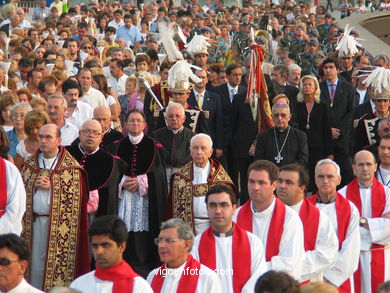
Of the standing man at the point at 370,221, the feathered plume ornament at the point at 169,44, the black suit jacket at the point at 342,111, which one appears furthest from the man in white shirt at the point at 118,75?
the standing man at the point at 370,221

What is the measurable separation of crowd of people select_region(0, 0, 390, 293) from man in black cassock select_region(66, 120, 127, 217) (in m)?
0.02

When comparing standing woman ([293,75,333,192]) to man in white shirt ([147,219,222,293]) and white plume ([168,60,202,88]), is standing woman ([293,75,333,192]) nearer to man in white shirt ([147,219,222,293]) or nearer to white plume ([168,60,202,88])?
white plume ([168,60,202,88])

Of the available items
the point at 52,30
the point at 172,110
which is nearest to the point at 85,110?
the point at 172,110

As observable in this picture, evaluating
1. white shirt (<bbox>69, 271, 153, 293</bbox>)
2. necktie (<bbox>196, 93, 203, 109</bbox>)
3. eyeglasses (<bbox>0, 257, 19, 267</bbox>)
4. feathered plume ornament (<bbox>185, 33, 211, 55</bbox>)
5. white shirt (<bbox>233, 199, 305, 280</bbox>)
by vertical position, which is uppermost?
feathered plume ornament (<bbox>185, 33, 211, 55</bbox>)

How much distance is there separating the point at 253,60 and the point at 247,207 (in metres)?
5.25

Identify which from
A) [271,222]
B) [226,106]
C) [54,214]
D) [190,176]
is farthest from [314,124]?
[271,222]

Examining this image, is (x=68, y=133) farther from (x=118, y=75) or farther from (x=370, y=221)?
(x=118, y=75)

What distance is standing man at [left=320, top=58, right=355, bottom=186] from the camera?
13906mm

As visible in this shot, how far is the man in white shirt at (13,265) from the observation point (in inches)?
273

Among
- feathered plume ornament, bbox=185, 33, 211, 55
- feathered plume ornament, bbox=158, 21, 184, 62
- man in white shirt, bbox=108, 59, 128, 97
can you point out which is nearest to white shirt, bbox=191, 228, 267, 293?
feathered plume ornament, bbox=158, 21, 184, 62

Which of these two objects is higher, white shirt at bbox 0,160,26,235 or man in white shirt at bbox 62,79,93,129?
man in white shirt at bbox 62,79,93,129

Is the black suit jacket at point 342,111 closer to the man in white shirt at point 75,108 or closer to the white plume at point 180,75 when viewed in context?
the white plume at point 180,75

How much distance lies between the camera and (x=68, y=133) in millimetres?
11773

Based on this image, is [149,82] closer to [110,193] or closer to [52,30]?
[110,193]
